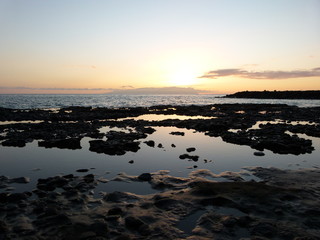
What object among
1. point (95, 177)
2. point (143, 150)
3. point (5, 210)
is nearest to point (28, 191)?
point (5, 210)

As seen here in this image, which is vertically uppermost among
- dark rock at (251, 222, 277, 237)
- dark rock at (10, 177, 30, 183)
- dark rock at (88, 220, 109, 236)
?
dark rock at (251, 222, 277, 237)

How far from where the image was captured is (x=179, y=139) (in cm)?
1905

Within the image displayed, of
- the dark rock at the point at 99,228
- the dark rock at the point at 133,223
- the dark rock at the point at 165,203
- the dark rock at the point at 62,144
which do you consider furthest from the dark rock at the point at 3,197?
the dark rock at the point at 62,144

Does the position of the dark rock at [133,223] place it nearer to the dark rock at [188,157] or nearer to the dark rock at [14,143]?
the dark rock at [188,157]

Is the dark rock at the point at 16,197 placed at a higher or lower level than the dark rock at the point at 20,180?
higher

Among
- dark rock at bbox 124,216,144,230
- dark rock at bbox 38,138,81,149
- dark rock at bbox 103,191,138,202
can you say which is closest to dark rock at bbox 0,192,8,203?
dark rock at bbox 103,191,138,202

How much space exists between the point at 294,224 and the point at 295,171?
5.31m

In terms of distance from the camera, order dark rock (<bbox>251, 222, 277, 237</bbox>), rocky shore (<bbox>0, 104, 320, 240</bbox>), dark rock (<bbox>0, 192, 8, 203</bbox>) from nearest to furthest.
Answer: dark rock (<bbox>251, 222, 277, 237</bbox>)
rocky shore (<bbox>0, 104, 320, 240</bbox>)
dark rock (<bbox>0, 192, 8, 203</bbox>)

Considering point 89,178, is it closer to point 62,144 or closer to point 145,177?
point 145,177

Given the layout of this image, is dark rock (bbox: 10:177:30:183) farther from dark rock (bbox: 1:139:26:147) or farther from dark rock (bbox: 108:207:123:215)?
dark rock (bbox: 1:139:26:147)

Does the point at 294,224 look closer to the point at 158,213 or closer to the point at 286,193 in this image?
the point at 286,193

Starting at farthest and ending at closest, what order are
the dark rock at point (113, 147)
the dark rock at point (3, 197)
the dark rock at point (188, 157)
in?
1. the dark rock at point (113, 147)
2. the dark rock at point (188, 157)
3. the dark rock at point (3, 197)

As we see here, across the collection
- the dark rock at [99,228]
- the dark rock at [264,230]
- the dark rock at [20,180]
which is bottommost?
the dark rock at [20,180]

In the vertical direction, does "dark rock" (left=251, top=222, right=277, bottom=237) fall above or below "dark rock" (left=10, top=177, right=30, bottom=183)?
above
